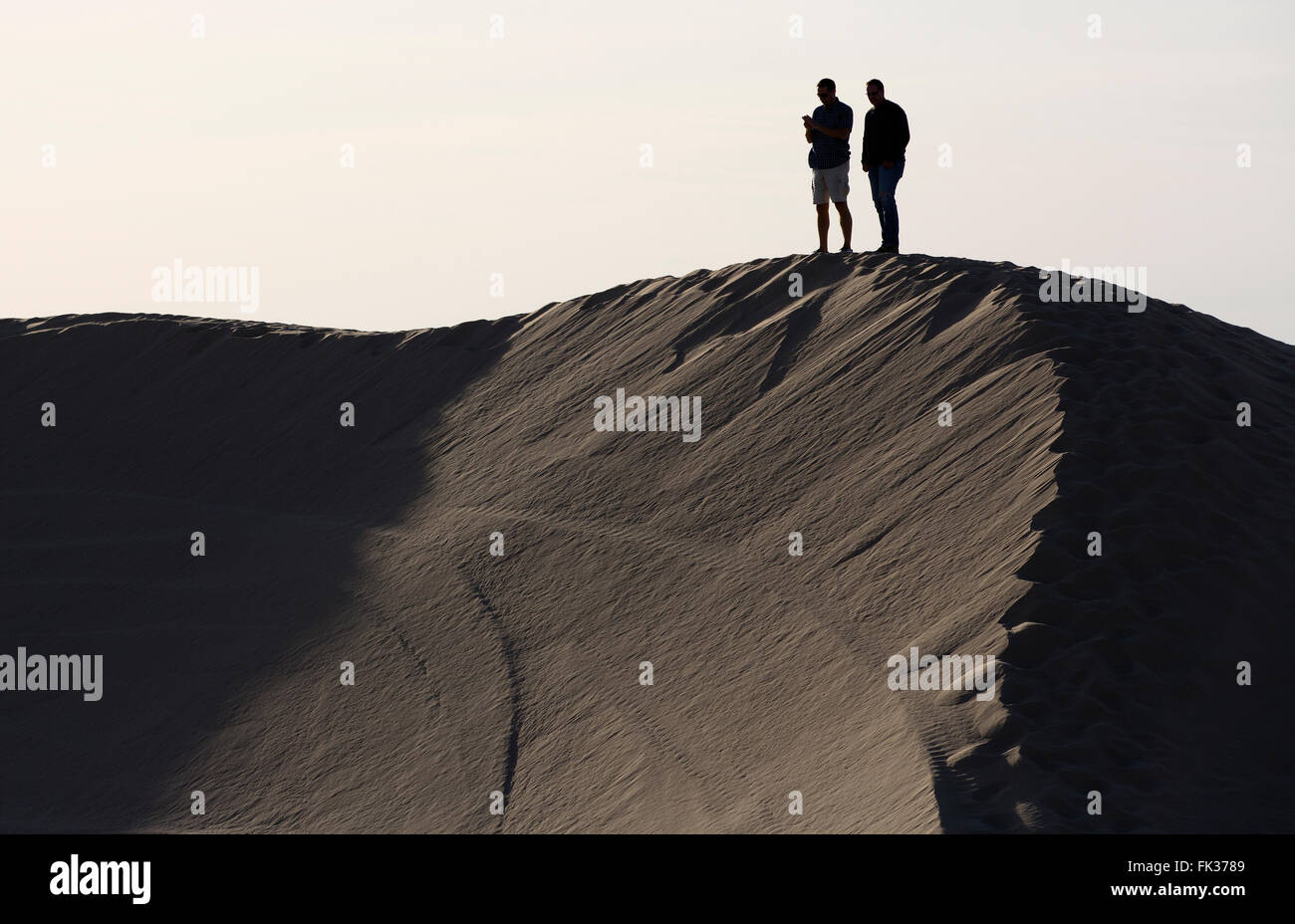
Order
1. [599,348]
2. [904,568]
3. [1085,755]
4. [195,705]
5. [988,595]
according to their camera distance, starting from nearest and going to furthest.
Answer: [1085,755]
[988,595]
[904,568]
[195,705]
[599,348]

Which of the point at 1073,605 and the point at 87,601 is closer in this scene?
the point at 1073,605

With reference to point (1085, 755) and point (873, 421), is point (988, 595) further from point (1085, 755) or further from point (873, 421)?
point (873, 421)

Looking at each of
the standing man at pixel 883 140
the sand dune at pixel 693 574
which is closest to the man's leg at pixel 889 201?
the standing man at pixel 883 140

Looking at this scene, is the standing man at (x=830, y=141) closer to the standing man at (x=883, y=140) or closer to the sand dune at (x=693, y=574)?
the standing man at (x=883, y=140)

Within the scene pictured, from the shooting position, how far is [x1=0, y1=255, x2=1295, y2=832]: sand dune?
32.6ft

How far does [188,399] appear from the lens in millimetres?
18547

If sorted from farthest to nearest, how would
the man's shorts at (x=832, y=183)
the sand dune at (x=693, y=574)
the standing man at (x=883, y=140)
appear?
the man's shorts at (x=832, y=183) < the standing man at (x=883, y=140) < the sand dune at (x=693, y=574)

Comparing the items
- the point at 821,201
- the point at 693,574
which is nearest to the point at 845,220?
the point at 821,201

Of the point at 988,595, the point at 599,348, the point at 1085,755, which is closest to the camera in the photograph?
the point at 1085,755

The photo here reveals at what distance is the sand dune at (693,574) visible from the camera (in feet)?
32.6

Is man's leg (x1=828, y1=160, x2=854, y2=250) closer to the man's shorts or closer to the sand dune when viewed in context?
the man's shorts

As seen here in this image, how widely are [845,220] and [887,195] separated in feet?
2.47
